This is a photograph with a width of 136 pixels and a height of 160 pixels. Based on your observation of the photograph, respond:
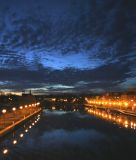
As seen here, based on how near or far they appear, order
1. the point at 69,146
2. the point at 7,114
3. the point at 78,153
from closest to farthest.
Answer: the point at 78,153, the point at 69,146, the point at 7,114

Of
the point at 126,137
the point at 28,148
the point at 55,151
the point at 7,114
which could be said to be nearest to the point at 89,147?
the point at 55,151

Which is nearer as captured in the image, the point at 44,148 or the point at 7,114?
the point at 44,148

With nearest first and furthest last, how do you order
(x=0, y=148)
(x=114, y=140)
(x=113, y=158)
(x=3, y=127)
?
(x=113, y=158)
(x=0, y=148)
(x=114, y=140)
(x=3, y=127)

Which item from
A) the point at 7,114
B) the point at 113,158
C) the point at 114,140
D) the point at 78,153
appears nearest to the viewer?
the point at 113,158

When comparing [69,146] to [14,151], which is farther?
[69,146]

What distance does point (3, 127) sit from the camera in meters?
32.7

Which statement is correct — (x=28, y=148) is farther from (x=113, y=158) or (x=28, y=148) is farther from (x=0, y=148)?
(x=113, y=158)

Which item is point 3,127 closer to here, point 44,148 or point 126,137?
point 44,148

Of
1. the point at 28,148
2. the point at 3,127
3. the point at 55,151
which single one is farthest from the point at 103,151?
the point at 3,127

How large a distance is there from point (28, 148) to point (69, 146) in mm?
3665

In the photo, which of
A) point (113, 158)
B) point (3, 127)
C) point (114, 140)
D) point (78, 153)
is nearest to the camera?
point (113, 158)

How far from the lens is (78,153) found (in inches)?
837

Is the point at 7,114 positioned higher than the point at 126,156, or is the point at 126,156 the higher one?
the point at 7,114

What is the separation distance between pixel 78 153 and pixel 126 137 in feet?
32.2
